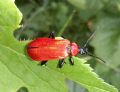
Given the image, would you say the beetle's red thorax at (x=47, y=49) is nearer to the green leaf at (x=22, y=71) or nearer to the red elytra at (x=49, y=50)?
the red elytra at (x=49, y=50)

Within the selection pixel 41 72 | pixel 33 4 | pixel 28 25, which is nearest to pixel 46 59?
pixel 41 72

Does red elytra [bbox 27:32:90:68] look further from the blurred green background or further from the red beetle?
the blurred green background

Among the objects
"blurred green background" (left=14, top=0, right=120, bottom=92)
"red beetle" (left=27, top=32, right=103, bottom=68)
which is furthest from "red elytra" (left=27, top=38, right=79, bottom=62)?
"blurred green background" (left=14, top=0, right=120, bottom=92)

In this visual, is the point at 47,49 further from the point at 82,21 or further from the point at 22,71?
the point at 82,21

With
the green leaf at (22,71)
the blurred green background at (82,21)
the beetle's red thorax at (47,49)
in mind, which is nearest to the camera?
the green leaf at (22,71)

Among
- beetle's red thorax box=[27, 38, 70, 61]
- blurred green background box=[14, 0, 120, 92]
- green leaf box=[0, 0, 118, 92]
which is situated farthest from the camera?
blurred green background box=[14, 0, 120, 92]

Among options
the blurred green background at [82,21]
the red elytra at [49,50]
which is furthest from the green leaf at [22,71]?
the blurred green background at [82,21]

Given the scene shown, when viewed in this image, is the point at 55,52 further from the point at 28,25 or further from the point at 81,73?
the point at 28,25
